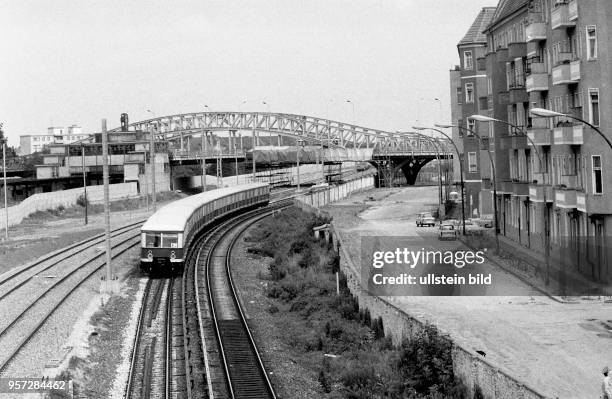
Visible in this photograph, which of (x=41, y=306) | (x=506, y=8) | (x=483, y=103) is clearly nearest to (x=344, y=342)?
(x=41, y=306)

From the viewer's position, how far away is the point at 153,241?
1756 inches

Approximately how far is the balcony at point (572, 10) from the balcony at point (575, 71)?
183cm

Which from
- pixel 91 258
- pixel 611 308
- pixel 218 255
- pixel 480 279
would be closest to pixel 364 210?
pixel 218 255

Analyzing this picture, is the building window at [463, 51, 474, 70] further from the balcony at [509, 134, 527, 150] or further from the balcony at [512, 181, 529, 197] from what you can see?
the balcony at [512, 181, 529, 197]

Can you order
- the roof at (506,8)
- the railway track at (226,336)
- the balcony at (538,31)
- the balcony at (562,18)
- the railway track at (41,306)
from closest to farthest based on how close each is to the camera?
the railway track at (226,336), the railway track at (41,306), the balcony at (562,18), the balcony at (538,31), the roof at (506,8)

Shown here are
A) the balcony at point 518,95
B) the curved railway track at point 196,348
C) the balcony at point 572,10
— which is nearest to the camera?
the curved railway track at point 196,348

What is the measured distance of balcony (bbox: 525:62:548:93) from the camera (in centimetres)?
4344

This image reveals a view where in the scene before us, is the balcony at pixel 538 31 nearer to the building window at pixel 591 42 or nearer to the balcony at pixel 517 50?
the balcony at pixel 517 50

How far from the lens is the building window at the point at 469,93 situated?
215ft

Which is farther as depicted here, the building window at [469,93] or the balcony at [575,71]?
the building window at [469,93]

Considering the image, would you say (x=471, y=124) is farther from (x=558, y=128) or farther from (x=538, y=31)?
(x=558, y=128)

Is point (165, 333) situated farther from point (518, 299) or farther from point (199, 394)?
point (518, 299)

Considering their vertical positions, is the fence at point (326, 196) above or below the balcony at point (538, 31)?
below

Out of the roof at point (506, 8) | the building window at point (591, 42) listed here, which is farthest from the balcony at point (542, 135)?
the roof at point (506, 8)
